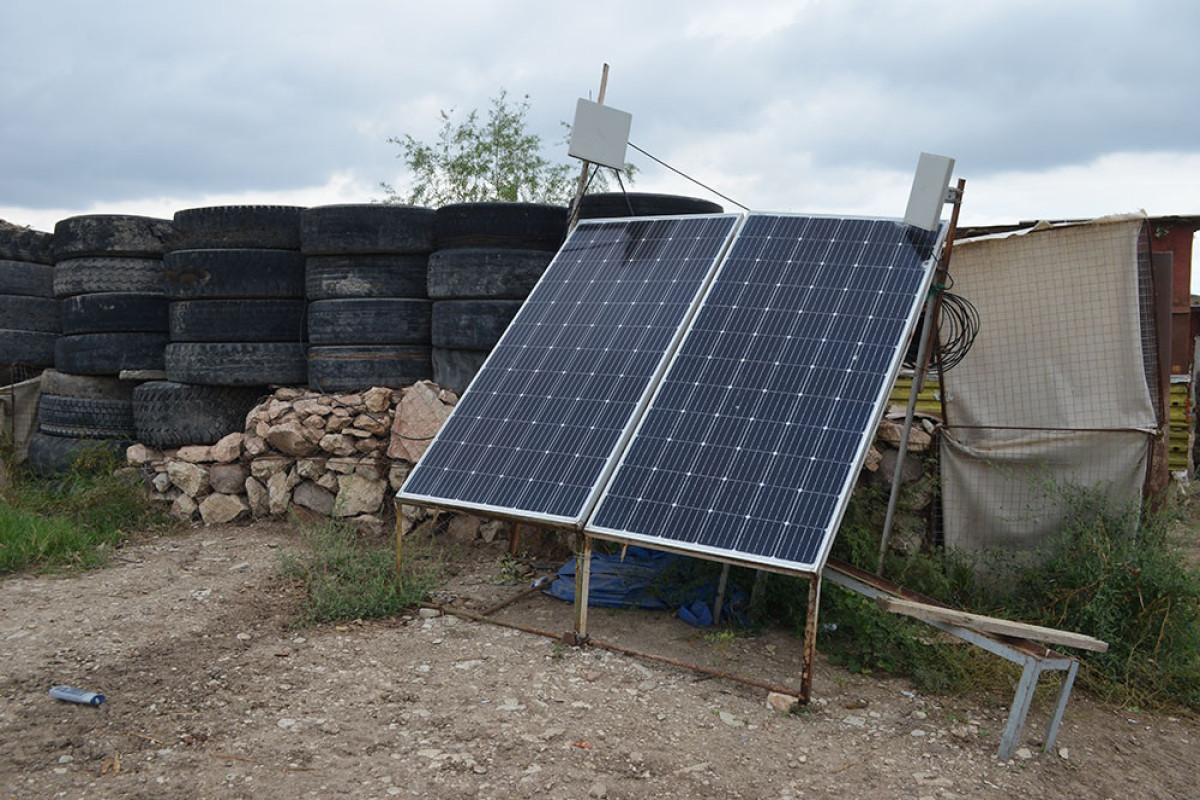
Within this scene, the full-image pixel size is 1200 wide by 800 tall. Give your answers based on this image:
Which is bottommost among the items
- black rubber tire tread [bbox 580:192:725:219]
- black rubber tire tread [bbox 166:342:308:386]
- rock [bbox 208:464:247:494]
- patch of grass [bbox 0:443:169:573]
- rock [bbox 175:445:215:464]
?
patch of grass [bbox 0:443:169:573]

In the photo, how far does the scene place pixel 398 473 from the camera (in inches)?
338

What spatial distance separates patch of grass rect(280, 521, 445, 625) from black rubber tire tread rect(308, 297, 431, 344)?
6.31 feet

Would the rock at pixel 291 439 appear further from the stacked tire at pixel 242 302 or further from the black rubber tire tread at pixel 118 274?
the black rubber tire tread at pixel 118 274

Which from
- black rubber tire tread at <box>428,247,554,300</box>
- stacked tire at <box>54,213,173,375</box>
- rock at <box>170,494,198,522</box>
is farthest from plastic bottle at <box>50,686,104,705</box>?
stacked tire at <box>54,213,173,375</box>

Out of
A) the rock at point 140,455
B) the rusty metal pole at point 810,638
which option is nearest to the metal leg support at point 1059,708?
the rusty metal pole at point 810,638

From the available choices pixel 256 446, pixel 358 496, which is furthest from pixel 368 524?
pixel 256 446

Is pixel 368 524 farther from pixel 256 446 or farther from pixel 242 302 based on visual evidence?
pixel 242 302

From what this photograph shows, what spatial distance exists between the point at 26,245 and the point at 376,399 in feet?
20.1

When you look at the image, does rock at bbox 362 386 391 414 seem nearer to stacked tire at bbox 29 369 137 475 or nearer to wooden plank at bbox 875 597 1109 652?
stacked tire at bbox 29 369 137 475

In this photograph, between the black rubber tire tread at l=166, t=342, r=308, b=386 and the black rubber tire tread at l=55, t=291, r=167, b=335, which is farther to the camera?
the black rubber tire tread at l=55, t=291, r=167, b=335

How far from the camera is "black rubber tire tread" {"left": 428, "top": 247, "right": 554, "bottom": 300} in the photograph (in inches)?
342

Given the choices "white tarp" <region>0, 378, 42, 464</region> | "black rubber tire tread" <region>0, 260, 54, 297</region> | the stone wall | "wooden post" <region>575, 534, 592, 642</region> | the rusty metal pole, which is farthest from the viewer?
"black rubber tire tread" <region>0, 260, 54, 297</region>

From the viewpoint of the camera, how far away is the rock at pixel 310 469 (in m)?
8.81

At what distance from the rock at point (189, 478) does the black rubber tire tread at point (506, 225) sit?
325cm
